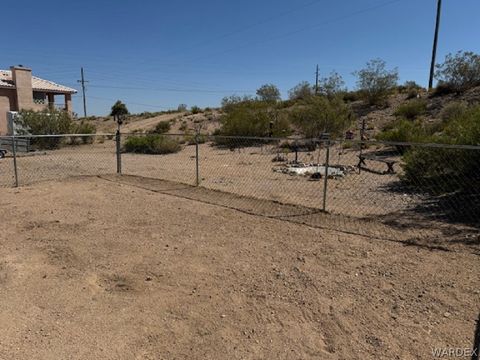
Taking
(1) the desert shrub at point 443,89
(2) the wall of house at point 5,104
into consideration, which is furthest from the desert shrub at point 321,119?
(2) the wall of house at point 5,104

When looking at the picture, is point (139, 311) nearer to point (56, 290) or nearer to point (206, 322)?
point (206, 322)

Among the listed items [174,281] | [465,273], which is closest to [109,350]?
[174,281]

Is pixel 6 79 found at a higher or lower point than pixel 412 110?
higher

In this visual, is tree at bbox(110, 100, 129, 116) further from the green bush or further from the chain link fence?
the chain link fence

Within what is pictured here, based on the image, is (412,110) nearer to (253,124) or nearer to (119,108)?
Answer: (253,124)

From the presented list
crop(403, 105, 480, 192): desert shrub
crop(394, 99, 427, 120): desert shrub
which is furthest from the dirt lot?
crop(394, 99, 427, 120): desert shrub

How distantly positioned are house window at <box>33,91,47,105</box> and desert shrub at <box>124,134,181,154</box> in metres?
23.0

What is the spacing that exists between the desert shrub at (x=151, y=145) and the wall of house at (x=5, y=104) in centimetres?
1749

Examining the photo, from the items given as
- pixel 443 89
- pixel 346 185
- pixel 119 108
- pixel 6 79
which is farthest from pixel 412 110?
pixel 119 108

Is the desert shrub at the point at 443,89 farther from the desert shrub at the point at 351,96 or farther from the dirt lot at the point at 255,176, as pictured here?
the dirt lot at the point at 255,176

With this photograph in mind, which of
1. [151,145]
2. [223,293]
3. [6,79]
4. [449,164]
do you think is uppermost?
[6,79]

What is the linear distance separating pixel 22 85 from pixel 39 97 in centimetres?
641

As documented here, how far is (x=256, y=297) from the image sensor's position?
4.10 meters

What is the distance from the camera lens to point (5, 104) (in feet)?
117
